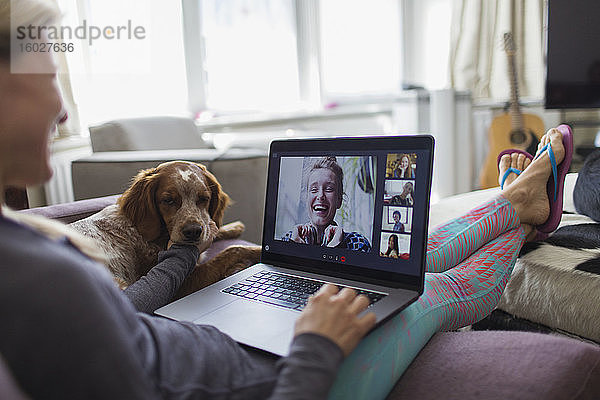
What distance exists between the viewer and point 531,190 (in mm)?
1346

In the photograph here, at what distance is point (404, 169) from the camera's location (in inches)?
34.4

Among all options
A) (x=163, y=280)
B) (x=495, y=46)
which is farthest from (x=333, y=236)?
(x=495, y=46)

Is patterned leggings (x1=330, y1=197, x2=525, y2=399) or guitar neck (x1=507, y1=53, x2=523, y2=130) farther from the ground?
guitar neck (x1=507, y1=53, x2=523, y2=130)

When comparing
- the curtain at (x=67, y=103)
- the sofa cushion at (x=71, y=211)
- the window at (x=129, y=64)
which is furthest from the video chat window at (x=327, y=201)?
the window at (x=129, y=64)

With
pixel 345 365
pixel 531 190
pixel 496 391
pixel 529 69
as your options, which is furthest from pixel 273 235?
pixel 529 69

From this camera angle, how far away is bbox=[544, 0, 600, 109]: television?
2605 millimetres

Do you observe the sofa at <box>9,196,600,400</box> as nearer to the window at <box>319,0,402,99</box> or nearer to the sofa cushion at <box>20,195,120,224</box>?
the sofa cushion at <box>20,195,120,224</box>

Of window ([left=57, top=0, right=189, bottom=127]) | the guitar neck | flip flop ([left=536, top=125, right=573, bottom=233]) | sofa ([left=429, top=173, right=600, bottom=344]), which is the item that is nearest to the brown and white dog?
sofa ([left=429, top=173, right=600, bottom=344])

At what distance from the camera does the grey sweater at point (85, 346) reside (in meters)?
0.46

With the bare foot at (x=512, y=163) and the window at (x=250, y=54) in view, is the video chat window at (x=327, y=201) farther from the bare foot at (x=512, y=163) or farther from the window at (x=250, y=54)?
the window at (x=250, y=54)

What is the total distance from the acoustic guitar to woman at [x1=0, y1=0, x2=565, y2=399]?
2.96 metres

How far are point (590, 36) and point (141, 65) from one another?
8.49ft

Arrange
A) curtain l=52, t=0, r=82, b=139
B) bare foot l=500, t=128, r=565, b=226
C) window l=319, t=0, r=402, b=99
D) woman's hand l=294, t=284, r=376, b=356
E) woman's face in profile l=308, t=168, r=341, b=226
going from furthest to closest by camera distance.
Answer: window l=319, t=0, r=402, b=99 < curtain l=52, t=0, r=82, b=139 < bare foot l=500, t=128, r=565, b=226 < woman's face in profile l=308, t=168, r=341, b=226 < woman's hand l=294, t=284, r=376, b=356

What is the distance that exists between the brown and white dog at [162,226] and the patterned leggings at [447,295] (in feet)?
1.50
